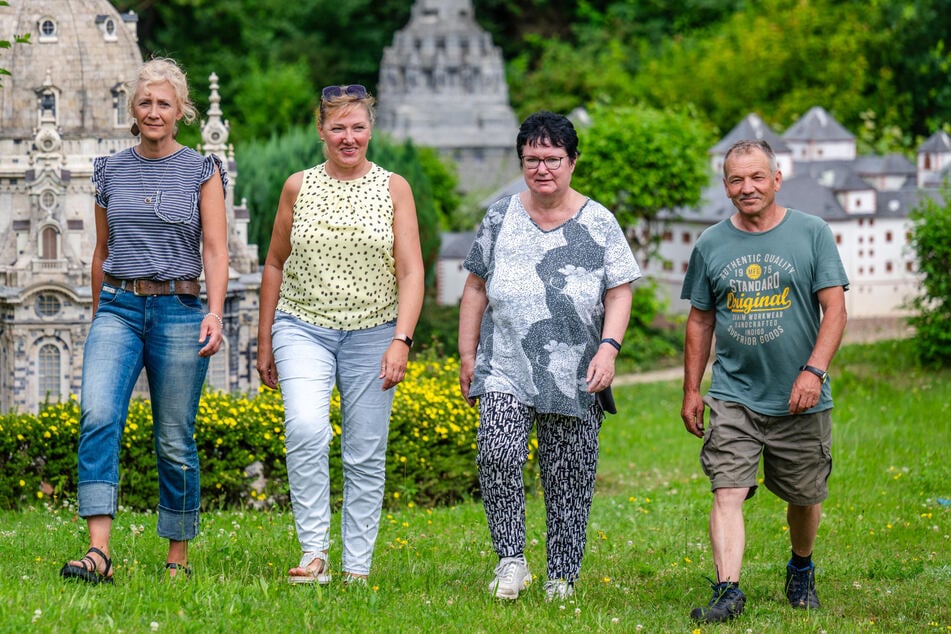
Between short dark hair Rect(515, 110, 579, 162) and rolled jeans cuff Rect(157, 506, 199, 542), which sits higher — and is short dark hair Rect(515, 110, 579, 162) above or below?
above

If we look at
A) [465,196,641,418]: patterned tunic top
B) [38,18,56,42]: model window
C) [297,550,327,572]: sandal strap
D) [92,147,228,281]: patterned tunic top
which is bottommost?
[297,550,327,572]: sandal strap

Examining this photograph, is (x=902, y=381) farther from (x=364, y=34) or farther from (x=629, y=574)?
(x=364, y=34)

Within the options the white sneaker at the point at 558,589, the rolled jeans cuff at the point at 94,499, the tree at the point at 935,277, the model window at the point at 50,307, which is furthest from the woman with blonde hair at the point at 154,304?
the tree at the point at 935,277

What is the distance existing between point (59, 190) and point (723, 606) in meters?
13.0

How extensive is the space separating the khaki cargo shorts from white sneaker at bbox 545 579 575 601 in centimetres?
91

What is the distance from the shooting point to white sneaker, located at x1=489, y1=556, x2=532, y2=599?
7.71 m

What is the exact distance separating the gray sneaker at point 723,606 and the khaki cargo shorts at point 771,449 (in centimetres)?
51

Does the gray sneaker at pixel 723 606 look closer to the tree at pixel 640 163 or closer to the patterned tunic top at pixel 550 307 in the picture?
the patterned tunic top at pixel 550 307

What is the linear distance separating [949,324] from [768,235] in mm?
17692

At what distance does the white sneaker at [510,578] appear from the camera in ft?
25.3

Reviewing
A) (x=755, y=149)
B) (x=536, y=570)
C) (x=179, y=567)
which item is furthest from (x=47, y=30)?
(x=755, y=149)

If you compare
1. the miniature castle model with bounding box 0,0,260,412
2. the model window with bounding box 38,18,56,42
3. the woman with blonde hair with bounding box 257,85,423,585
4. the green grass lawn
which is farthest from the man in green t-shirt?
the model window with bounding box 38,18,56,42

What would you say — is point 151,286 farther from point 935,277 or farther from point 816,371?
point 935,277

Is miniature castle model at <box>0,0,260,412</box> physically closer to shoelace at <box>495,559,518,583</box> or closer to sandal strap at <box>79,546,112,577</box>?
sandal strap at <box>79,546,112,577</box>
